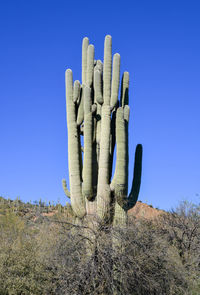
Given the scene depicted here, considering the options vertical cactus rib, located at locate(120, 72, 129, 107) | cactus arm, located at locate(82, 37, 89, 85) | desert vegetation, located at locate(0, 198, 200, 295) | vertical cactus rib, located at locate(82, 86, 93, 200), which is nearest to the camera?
desert vegetation, located at locate(0, 198, 200, 295)

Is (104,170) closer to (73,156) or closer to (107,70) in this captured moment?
(73,156)

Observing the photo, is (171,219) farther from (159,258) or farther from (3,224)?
(3,224)

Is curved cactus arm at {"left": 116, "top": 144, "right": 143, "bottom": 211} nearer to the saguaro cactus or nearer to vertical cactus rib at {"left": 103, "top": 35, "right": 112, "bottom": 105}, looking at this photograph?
the saguaro cactus

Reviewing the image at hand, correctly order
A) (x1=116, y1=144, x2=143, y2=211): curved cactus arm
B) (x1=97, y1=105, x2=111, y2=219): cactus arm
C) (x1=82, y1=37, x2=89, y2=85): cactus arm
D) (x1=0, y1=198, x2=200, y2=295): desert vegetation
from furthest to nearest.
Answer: (x1=82, y1=37, x2=89, y2=85): cactus arm
(x1=116, y1=144, x2=143, y2=211): curved cactus arm
(x1=97, y1=105, x2=111, y2=219): cactus arm
(x1=0, y1=198, x2=200, y2=295): desert vegetation

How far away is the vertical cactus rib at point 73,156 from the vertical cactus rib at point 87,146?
0.41m

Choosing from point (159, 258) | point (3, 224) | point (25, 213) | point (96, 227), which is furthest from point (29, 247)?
point (25, 213)

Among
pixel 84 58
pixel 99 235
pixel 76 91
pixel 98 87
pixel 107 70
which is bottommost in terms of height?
pixel 99 235

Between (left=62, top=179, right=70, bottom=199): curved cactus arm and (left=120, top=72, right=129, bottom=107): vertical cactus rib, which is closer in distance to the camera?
(left=120, top=72, right=129, bottom=107): vertical cactus rib

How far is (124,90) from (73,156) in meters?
3.29

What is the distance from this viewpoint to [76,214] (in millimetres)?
15352

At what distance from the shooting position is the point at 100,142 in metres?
14.8

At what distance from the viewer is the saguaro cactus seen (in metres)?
14.3

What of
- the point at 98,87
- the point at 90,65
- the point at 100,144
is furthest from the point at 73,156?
the point at 90,65

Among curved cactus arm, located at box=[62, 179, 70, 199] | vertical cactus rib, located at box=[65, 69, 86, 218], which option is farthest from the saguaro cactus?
curved cactus arm, located at box=[62, 179, 70, 199]
